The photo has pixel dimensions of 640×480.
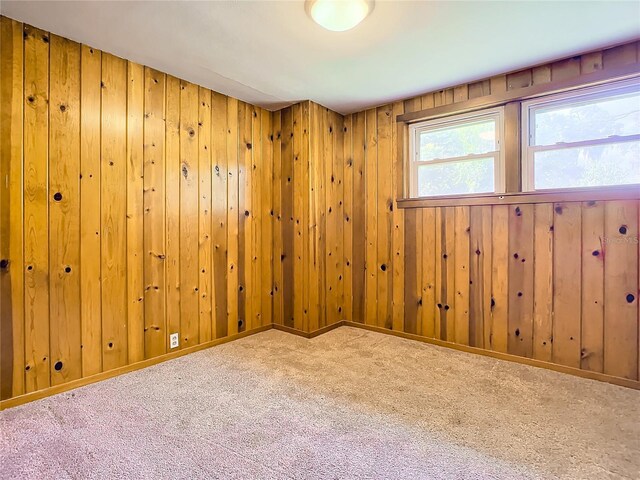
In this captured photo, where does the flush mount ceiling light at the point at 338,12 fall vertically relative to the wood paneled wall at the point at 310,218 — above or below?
above

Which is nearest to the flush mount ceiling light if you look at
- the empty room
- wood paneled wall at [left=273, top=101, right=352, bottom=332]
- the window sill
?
the empty room

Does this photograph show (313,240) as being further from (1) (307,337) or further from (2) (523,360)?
(2) (523,360)

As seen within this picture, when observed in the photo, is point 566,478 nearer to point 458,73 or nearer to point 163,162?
point 458,73

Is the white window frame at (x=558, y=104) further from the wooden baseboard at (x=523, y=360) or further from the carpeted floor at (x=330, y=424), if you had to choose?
the carpeted floor at (x=330, y=424)

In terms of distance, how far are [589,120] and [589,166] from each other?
331 millimetres

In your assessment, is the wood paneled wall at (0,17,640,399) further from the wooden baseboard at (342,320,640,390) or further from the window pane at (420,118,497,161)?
the window pane at (420,118,497,161)

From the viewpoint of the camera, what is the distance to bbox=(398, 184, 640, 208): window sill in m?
2.26

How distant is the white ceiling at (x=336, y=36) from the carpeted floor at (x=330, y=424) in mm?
2241

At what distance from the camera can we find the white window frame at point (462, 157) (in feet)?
9.11

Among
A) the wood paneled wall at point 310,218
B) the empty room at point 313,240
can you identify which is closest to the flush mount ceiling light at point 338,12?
the empty room at point 313,240

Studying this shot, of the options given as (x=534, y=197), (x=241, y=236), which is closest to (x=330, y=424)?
(x=241, y=236)

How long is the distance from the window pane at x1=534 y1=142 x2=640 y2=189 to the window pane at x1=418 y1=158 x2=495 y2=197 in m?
0.36

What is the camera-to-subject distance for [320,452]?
1.61 meters

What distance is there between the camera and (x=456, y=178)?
9.97ft
